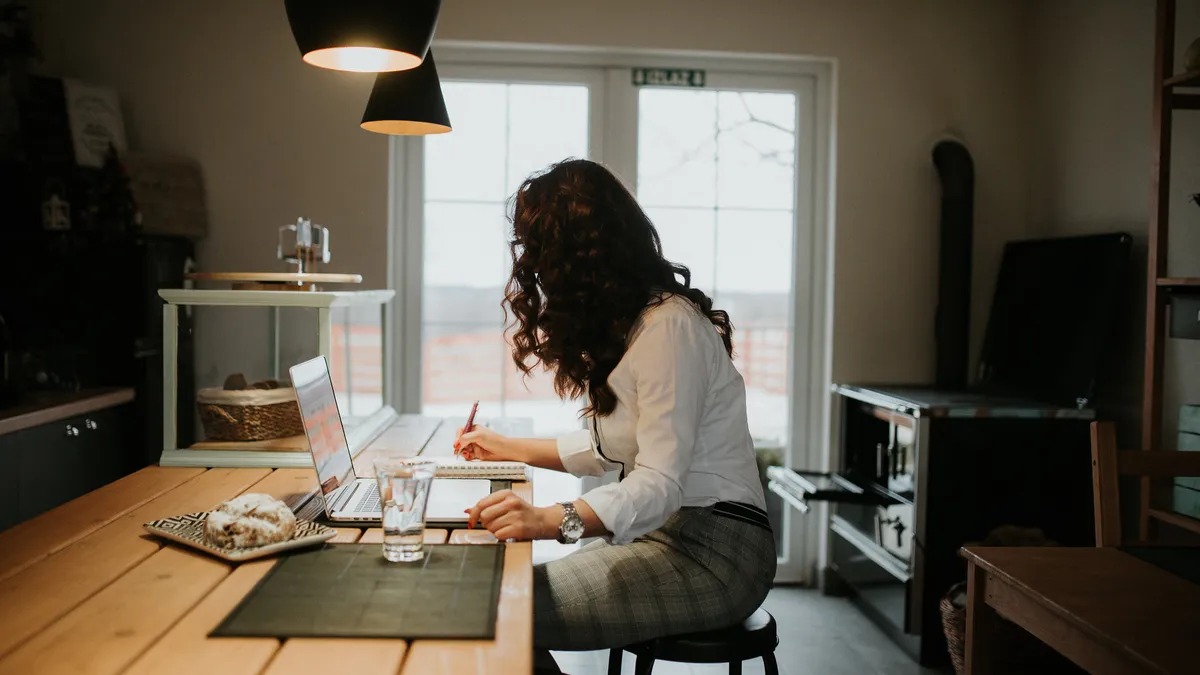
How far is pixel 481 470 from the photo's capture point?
6.72 ft

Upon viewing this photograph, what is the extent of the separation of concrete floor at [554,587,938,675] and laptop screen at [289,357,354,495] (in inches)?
57.0

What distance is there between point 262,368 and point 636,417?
7.33 feet

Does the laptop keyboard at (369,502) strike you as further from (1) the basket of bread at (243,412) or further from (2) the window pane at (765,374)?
(2) the window pane at (765,374)

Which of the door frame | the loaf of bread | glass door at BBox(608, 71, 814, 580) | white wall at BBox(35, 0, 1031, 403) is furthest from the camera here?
glass door at BBox(608, 71, 814, 580)

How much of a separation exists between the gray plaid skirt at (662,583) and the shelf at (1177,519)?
52.2 inches

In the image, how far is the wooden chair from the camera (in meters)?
1.93

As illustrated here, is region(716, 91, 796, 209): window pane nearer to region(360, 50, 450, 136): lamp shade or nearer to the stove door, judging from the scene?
the stove door

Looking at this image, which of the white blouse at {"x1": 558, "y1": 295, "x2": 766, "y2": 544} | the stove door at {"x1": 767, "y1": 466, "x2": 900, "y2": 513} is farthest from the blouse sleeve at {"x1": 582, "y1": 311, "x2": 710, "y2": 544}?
→ the stove door at {"x1": 767, "y1": 466, "x2": 900, "y2": 513}

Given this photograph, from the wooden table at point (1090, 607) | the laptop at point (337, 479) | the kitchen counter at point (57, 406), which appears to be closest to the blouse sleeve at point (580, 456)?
the laptop at point (337, 479)

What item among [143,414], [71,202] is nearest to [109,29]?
[71,202]

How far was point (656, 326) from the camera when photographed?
70.1 inches

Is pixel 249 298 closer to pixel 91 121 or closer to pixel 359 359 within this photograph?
pixel 359 359

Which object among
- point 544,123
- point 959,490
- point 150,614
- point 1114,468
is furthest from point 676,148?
point 150,614

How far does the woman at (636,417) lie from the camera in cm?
170
